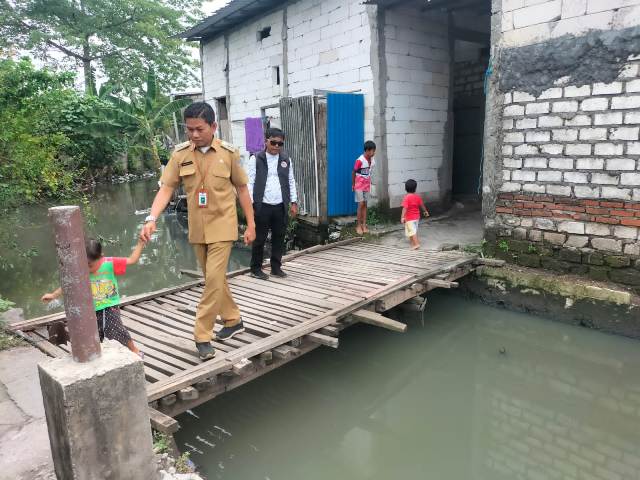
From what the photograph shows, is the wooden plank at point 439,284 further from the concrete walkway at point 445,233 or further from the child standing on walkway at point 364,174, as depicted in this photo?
the child standing on walkway at point 364,174

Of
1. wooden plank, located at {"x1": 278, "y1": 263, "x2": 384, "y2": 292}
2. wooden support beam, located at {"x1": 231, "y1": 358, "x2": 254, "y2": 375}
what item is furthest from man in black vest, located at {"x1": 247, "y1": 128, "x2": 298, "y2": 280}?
wooden support beam, located at {"x1": 231, "y1": 358, "x2": 254, "y2": 375}

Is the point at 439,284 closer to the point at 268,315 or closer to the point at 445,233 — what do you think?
the point at 268,315

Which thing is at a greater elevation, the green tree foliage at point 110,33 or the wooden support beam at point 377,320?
the green tree foliage at point 110,33

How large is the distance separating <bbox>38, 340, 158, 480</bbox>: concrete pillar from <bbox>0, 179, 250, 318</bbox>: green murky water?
5.60m

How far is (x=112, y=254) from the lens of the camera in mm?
10047

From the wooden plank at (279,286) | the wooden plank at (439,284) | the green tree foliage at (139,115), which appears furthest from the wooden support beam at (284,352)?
the green tree foliage at (139,115)

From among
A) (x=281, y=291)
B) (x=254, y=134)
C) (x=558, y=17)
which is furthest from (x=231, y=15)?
(x=281, y=291)

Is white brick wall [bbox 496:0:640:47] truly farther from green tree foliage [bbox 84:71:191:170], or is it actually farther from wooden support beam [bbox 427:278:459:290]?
green tree foliage [bbox 84:71:191:170]

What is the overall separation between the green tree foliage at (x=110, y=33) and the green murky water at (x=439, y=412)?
59.4 feet

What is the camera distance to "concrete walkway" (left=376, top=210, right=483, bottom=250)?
705 centimetres

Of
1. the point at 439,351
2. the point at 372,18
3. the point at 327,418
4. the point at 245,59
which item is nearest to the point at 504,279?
the point at 439,351

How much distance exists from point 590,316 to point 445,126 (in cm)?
502

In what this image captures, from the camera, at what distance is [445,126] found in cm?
904

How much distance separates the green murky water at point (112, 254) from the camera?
25.1 feet
